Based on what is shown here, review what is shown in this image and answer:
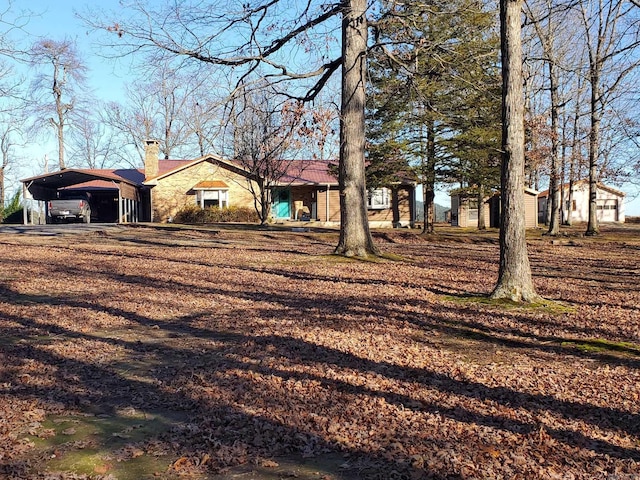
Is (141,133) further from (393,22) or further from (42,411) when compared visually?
(42,411)

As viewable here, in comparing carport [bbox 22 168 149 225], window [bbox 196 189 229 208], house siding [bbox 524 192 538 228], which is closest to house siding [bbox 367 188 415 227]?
house siding [bbox 524 192 538 228]

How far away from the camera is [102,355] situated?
19.3ft

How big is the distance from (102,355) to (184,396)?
1.69 meters

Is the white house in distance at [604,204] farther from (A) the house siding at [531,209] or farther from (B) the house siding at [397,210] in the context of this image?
(B) the house siding at [397,210]

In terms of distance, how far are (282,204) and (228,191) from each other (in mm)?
3796

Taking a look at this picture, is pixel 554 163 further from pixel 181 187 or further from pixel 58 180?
pixel 58 180

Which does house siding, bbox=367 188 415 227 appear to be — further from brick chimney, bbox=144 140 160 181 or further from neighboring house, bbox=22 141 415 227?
brick chimney, bbox=144 140 160 181

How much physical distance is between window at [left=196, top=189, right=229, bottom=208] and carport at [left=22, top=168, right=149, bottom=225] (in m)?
4.53

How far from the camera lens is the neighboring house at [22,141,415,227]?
1377 inches

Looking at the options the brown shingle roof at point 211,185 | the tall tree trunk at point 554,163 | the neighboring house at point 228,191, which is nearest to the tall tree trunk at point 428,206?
the tall tree trunk at point 554,163

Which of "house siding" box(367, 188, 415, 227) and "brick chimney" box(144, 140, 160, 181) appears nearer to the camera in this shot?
"house siding" box(367, 188, 415, 227)

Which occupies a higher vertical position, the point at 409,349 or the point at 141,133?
the point at 141,133

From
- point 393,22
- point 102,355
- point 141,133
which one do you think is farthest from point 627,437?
point 141,133

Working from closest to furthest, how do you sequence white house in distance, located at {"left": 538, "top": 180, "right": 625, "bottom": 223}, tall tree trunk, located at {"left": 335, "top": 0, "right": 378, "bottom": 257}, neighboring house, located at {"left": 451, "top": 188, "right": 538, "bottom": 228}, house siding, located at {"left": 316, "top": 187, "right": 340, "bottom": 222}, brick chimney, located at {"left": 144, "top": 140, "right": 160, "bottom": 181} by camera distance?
tall tree trunk, located at {"left": 335, "top": 0, "right": 378, "bottom": 257}
house siding, located at {"left": 316, "top": 187, "right": 340, "bottom": 222}
brick chimney, located at {"left": 144, "top": 140, "right": 160, "bottom": 181}
neighboring house, located at {"left": 451, "top": 188, "right": 538, "bottom": 228}
white house in distance, located at {"left": 538, "top": 180, "right": 625, "bottom": 223}
